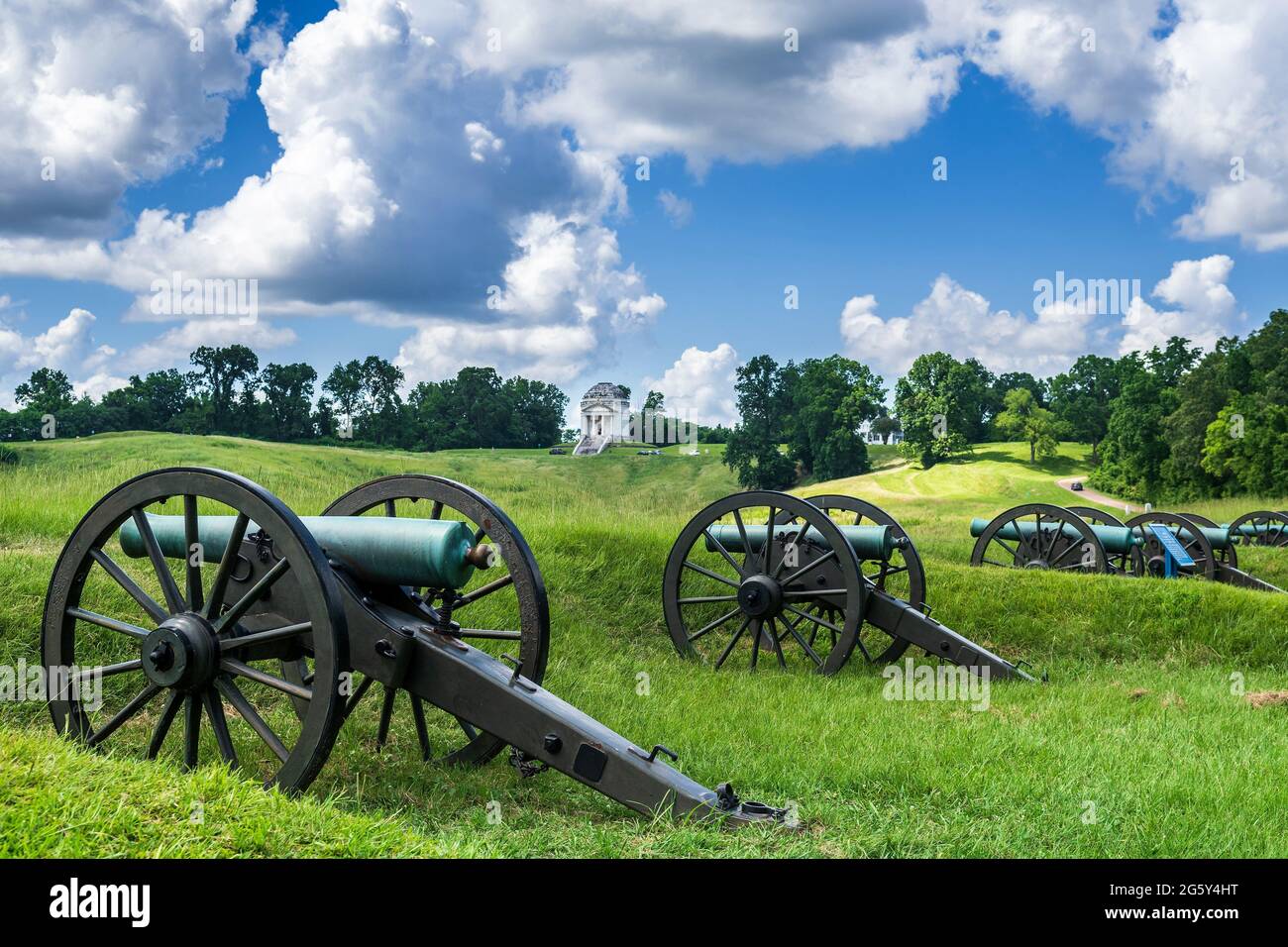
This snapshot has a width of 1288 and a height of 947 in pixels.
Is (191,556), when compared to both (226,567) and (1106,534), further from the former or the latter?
(1106,534)

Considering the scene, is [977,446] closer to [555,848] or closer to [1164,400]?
[1164,400]

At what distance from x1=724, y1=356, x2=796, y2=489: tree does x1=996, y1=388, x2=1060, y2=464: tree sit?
17.6m

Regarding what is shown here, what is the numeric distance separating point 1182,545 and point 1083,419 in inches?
2322

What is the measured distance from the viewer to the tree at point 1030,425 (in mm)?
64812

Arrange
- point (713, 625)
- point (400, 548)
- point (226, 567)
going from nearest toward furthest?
1. point (226, 567)
2. point (400, 548)
3. point (713, 625)

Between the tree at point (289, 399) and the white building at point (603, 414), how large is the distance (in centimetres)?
1999

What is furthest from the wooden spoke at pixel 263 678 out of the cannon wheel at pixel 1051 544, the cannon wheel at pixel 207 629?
the cannon wheel at pixel 1051 544

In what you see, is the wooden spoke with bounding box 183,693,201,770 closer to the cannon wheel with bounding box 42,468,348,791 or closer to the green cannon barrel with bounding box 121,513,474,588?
the cannon wheel with bounding box 42,468,348,791

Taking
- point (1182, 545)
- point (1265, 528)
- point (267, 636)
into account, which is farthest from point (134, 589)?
point (1265, 528)

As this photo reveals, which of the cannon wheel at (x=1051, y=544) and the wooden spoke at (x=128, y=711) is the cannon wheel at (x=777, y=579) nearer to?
the wooden spoke at (x=128, y=711)

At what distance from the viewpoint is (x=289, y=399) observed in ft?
187

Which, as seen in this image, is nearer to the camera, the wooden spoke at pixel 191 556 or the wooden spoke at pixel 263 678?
the wooden spoke at pixel 263 678

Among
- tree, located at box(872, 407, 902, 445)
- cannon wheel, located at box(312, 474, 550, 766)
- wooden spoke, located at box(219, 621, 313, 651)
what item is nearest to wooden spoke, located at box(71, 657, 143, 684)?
wooden spoke, located at box(219, 621, 313, 651)
